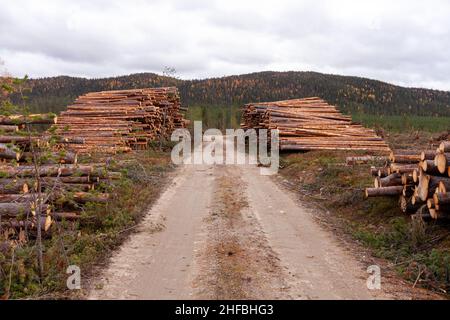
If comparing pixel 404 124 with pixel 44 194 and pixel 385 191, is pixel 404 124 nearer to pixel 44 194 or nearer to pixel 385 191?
pixel 385 191

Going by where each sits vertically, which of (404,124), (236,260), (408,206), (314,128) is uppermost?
(404,124)

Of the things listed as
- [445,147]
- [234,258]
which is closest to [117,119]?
[234,258]

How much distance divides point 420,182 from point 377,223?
4.30 feet

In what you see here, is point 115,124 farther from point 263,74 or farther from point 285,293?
point 263,74

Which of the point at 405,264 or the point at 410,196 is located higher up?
the point at 410,196

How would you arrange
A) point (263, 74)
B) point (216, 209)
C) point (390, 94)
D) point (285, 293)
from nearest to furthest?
point (285, 293)
point (216, 209)
point (390, 94)
point (263, 74)

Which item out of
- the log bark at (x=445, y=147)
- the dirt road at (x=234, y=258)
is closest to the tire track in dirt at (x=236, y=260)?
the dirt road at (x=234, y=258)

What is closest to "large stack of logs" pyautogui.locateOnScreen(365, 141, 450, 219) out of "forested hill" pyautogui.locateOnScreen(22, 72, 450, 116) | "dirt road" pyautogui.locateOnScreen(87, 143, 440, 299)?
"dirt road" pyautogui.locateOnScreen(87, 143, 440, 299)

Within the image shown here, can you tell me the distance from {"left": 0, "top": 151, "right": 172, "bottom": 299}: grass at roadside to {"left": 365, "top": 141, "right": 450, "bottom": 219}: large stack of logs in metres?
5.47

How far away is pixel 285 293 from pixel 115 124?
16.7 m

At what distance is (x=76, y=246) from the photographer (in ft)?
23.0

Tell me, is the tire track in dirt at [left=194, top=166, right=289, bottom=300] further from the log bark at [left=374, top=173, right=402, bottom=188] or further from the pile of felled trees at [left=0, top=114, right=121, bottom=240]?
the log bark at [left=374, top=173, right=402, bottom=188]
